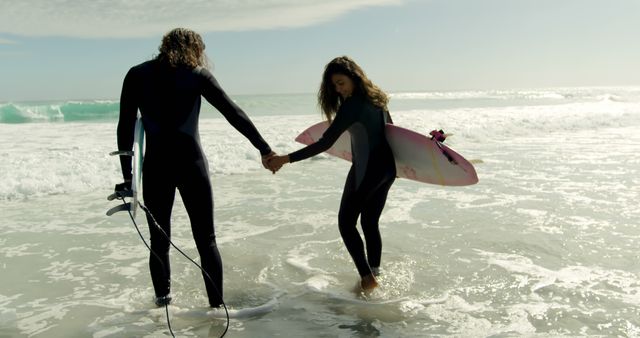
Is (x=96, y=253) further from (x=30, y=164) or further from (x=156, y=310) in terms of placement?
(x=30, y=164)

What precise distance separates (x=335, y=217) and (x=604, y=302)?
10.1 ft

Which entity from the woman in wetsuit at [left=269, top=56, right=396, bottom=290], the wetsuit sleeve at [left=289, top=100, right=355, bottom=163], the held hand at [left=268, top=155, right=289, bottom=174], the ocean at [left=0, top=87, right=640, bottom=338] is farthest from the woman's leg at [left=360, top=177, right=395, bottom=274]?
the held hand at [left=268, top=155, right=289, bottom=174]

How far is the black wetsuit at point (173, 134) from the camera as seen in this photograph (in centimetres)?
304

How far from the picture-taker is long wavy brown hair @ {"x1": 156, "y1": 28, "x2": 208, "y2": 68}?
120 inches

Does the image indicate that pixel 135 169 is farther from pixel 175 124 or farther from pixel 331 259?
pixel 331 259

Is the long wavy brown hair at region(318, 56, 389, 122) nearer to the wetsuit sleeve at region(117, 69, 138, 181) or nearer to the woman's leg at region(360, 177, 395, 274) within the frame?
the woman's leg at region(360, 177, 395, 274)

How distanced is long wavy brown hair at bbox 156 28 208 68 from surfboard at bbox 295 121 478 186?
1.48 m

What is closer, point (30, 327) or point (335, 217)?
point (30, 327)

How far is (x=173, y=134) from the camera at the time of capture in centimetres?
310

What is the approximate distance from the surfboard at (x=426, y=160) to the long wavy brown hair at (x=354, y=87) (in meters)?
0.30

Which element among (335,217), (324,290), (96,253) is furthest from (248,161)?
(324,290)

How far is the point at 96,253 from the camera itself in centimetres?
475

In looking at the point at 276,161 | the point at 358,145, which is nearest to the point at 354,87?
the point at 358,145

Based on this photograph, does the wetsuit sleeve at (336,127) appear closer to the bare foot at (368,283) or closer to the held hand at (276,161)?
the held hand at (276,161)
